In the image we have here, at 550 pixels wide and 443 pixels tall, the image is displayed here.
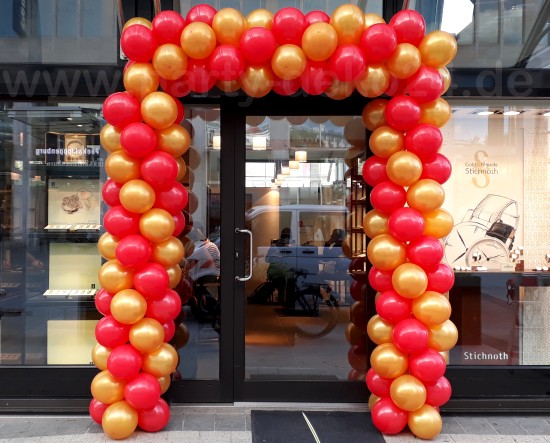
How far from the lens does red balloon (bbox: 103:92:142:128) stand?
3311mm

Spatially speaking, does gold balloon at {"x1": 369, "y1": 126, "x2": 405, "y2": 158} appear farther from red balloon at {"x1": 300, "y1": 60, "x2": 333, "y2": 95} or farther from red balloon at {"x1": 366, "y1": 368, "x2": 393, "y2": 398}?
red balloon at {"x1": 366, "y1": 368, "x2": 393, "y2": 398}

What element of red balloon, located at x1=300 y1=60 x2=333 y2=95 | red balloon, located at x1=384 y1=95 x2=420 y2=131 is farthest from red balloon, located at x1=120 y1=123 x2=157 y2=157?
red balloon, located at x1=384 y1=95 x2=420 y2=131

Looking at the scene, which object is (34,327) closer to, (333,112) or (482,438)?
(333,112)

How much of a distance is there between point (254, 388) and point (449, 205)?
228 centimetres

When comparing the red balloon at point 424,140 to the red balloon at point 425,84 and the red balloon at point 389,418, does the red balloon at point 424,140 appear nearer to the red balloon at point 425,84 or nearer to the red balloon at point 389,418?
the red balloon at point 425,84

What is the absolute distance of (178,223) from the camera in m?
3.73

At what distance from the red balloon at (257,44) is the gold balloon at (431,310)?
189 cm

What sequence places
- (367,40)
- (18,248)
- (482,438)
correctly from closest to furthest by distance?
(367,40) < (482,438) < (18,248)

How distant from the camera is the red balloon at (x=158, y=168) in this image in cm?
329

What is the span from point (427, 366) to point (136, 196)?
2.20 meters

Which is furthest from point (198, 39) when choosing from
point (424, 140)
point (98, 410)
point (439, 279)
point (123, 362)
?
point (98, 410)

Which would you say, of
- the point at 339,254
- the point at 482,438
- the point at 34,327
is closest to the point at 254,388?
the point at 339,254

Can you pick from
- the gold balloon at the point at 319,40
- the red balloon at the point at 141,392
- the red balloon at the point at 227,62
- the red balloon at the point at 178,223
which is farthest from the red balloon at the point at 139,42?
the red balloon at the point at 141,392

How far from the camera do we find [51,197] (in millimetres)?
4379
